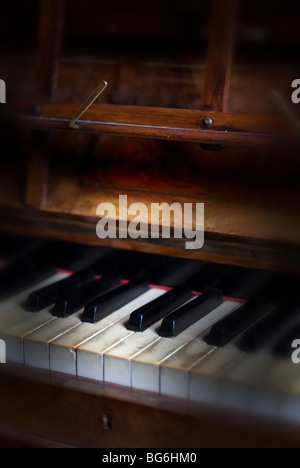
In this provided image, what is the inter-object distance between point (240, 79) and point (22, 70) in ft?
2.27

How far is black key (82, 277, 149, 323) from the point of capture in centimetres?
149

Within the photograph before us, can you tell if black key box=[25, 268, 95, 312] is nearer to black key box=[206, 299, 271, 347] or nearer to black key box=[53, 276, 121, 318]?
black key box=[53, 276, 121, 318]

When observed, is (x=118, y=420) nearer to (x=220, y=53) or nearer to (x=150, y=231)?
(x=150, y=231)

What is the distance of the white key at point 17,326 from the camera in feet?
4.71

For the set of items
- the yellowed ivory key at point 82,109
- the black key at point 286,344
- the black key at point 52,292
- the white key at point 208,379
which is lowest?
the white key at point 208,379

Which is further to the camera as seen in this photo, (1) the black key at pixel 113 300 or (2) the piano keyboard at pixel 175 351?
(1) the black key at pixel 113 300

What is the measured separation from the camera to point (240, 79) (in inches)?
64.3

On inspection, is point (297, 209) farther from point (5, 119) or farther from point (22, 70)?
point (22, 70)

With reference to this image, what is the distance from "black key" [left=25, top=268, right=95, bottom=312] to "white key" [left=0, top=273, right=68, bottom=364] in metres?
0.02

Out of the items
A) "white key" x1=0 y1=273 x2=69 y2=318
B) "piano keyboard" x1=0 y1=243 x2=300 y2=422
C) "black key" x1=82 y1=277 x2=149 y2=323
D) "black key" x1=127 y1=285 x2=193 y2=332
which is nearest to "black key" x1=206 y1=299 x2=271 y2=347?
"piano keyboard" x1=0 y1=243 x2=300 y2=422

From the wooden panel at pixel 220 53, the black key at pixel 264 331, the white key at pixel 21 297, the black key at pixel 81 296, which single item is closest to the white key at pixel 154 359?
the black key at pixel 264 331

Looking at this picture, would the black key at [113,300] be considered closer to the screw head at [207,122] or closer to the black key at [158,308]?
the black key at [158,308]

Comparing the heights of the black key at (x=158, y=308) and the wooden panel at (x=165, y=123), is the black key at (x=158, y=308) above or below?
below
